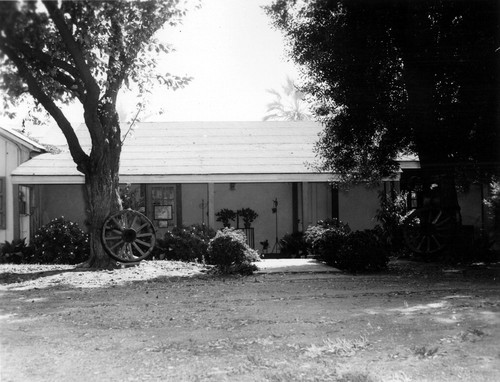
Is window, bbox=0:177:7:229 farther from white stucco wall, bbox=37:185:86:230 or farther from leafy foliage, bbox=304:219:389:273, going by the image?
leafy foliage, bbox=304:219:389:273

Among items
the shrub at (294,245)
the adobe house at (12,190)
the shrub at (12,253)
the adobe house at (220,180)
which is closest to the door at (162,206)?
the adobe house at (220,180)

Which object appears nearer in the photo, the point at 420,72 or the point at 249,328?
the point at 249,328

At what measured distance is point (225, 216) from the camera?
18.2 metres

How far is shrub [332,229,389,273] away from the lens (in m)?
12.4

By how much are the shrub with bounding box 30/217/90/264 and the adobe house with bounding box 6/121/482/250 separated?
6.80ft

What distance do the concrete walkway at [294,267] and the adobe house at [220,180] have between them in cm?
242

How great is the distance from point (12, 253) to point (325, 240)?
7958 millimetres

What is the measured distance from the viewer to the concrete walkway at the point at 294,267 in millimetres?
12530

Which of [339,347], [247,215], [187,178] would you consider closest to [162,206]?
[187,178]

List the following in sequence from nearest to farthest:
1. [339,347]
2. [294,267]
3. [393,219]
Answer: [339,347] → [294,267] → [393,219]

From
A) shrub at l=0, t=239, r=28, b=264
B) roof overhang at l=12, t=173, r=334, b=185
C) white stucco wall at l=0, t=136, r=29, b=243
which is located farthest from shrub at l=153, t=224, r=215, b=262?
white stucco wall at l=0, t=136, r=29, b=243

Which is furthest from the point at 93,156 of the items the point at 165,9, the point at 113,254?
the point at 165,9

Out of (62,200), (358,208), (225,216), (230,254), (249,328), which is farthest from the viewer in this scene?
(358,208)

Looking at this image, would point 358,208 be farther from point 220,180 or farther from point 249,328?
point 249,328
